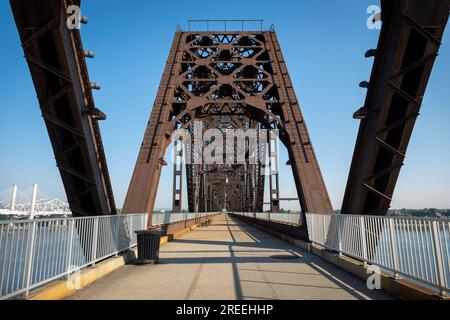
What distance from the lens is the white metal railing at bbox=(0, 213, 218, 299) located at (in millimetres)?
4586

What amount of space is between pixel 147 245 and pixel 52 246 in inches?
146

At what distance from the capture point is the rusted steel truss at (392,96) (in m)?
6.97

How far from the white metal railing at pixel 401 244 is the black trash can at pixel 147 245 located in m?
5.39

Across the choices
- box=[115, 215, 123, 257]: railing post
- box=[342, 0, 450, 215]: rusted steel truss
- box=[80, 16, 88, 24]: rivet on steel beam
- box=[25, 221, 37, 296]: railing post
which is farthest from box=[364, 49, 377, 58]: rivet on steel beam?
box=[25, 221, 37, 296]: railing post

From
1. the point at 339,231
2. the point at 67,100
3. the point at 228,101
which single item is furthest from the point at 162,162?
the point at 339,231

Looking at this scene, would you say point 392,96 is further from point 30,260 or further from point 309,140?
point 30,260

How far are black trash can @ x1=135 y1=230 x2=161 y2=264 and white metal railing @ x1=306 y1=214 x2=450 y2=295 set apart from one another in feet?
17.7

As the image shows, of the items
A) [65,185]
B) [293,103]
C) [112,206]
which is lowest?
[112,206]

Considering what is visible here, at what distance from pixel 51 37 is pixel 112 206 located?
17.6 feet

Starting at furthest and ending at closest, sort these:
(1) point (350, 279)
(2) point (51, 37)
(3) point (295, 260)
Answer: (3) point (295, 260) → (2) point (51, 37) → (1) point (350, 279)

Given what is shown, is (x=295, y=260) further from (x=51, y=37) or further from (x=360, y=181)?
(x=51, y=37)

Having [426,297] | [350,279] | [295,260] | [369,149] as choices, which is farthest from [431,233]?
[295,260]

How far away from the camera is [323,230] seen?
1066 cm

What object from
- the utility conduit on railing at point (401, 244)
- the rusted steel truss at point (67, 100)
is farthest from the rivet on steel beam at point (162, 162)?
the utility conduit on railing at point (401, 244)
